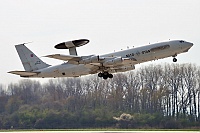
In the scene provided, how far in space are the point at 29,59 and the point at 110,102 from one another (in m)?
17.4

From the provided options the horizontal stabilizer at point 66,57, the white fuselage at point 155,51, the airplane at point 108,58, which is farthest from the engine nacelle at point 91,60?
the white fuselage at point 155,51

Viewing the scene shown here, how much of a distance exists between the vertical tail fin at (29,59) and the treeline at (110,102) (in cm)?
1171

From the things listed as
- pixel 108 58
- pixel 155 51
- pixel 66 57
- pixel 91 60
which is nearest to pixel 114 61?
pixel 108 58

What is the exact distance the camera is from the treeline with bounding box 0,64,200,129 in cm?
8456

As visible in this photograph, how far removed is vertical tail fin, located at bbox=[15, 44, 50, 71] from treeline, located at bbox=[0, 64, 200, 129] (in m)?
11.7

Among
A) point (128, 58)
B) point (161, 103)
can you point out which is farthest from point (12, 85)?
point (128, 58)

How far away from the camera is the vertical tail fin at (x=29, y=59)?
76.1 m

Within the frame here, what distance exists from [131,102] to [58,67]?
1885 cm

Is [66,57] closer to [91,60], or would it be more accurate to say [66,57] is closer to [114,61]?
[91,60]

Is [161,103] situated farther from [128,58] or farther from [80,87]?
[128,58]

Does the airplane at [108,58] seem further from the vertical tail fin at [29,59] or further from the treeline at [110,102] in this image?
the treeline at [110,102]

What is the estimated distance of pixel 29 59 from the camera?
76688 mm

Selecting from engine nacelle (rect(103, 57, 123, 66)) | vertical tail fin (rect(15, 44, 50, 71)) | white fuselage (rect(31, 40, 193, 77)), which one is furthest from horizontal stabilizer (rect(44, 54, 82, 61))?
vertical tail fin (rect(15, 44, 50, 71))

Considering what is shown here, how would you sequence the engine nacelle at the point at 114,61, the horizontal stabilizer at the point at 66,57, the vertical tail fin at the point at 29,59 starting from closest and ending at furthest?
1. the horizontal stabilizer at the point at 66,57
2. the engine nacelle at the point at 114,61
3. the vertical tail fin at the point at 29,59
